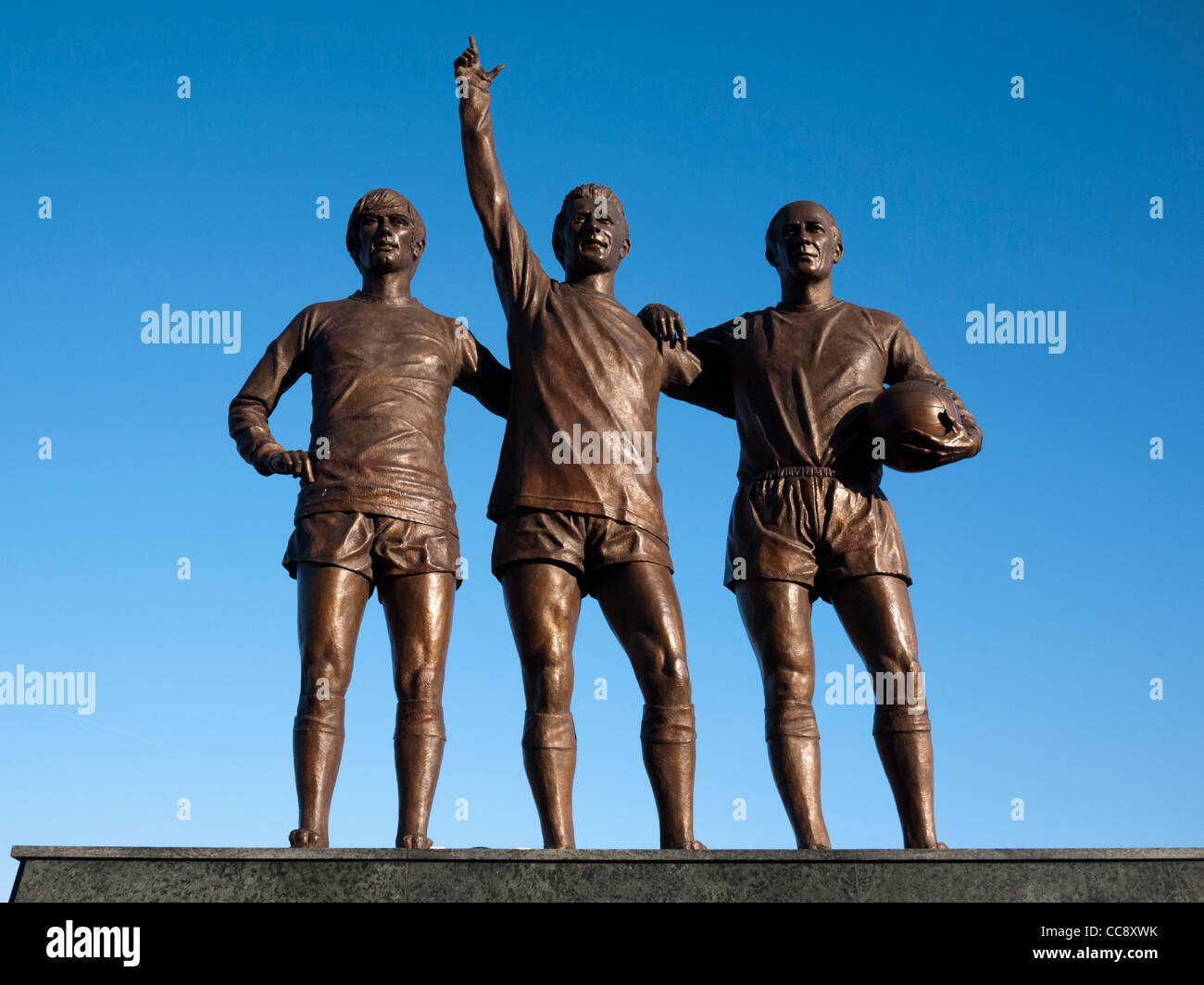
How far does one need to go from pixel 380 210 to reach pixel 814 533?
3227 millimetres

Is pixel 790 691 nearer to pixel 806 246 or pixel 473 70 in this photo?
pixel 806 246

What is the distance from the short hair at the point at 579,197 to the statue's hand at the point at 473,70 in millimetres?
828

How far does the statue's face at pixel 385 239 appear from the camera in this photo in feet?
30.8

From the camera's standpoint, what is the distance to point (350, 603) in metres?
8.48

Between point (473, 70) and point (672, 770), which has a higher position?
point (473, 70)

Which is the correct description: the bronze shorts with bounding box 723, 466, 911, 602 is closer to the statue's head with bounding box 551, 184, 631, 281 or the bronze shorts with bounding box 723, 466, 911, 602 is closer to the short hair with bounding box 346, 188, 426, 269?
the statue's head with bounding box 551, 184, 631, 281

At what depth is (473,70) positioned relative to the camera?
9.06 m

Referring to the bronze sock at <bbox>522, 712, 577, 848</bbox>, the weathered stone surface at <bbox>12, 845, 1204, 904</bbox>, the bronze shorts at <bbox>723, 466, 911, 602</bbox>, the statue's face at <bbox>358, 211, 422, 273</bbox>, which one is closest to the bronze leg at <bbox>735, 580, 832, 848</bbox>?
the bronze shorts at <bbox>723, 466, 911, 602</bbox>

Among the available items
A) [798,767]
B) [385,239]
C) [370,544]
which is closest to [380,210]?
[385,239]

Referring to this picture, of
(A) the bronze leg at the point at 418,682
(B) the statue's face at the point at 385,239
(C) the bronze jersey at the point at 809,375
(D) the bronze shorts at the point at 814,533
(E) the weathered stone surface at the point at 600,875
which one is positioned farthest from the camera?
(B) the statue's face at the point at 385,239

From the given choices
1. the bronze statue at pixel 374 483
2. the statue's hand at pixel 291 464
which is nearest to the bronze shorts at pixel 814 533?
the bronze statue at pixel 374 483

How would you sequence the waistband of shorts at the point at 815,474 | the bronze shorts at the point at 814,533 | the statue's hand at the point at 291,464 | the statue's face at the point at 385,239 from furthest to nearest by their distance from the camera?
the statue's face at the point at 385,239 → the waistband of shorts at the point at 815,474 → the bronze shorts at the point at 814,533 → the statue's hand at the point at 291,464

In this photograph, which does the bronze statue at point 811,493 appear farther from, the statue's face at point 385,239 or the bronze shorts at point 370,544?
the bronze shorts at point 370,544
